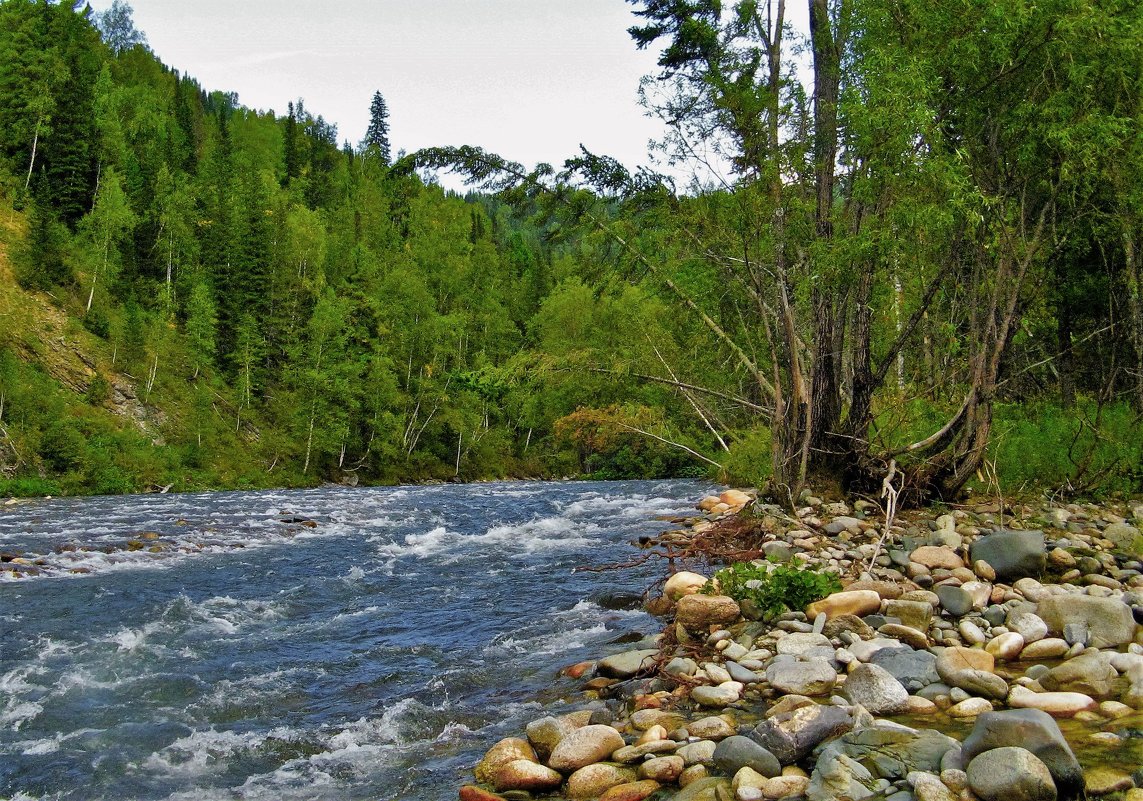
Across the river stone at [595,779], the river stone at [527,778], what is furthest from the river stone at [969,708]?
the river stone at [527,778]

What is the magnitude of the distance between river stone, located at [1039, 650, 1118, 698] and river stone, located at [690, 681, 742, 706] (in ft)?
5.91

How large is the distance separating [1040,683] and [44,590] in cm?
1011

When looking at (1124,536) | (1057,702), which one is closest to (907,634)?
(1057,702)

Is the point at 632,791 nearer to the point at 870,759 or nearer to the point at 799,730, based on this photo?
the point at 799,730

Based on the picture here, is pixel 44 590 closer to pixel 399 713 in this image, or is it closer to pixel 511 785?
pixel 399 713

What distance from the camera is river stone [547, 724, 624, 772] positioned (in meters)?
4.27

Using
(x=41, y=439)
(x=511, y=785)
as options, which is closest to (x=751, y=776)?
(x=511, y=785)

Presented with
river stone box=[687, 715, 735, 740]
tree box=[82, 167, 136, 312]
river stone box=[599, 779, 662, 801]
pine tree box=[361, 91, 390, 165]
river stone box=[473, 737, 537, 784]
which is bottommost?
river stone box=[473, 737, 537, 784]

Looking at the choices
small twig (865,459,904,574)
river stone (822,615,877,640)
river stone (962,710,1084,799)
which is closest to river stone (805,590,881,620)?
river stone (822,615,877,640)

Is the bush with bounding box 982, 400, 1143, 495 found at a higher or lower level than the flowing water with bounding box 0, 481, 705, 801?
higher

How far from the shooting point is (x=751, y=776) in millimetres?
3693

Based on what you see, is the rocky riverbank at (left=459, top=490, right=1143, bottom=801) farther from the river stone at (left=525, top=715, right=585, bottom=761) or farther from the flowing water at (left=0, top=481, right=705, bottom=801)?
the flowing water at (left=0, top=481, right=705, bottom=801)

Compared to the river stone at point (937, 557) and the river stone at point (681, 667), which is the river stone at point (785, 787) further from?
the river stone at point (937, 557)

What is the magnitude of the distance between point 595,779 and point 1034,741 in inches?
81.9
